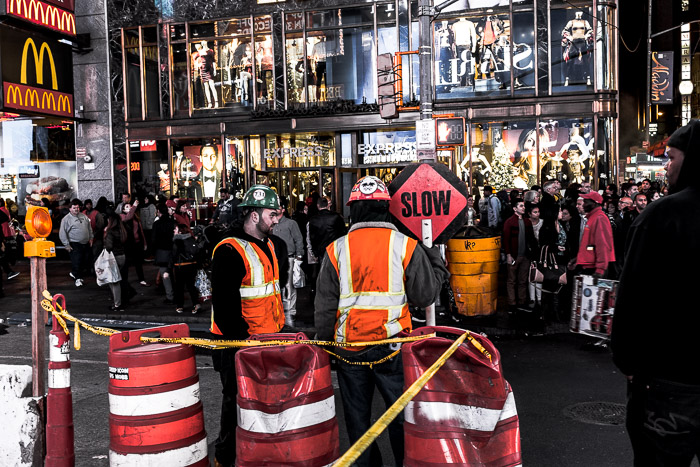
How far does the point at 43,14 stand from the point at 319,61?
1540cm

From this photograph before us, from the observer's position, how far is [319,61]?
23375mm

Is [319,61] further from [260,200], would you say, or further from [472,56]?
[260,200]

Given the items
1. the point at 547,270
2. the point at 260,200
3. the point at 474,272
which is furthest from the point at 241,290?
the point at 547,270

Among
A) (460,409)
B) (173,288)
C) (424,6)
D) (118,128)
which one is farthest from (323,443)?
(118,128)

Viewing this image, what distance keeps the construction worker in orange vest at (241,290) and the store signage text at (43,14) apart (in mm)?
4941

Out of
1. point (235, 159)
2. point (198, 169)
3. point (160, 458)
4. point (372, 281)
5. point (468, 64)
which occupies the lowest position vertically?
point (160, 458)

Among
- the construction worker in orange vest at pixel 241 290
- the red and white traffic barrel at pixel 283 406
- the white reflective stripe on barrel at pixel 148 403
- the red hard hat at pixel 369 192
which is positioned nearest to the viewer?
the red and white traffic barrel at pixel 283 406

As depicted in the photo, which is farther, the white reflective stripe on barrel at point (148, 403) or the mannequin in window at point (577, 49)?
the mannequin in window at point (577, 49)

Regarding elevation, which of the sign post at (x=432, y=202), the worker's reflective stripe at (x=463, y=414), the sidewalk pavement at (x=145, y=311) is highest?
the sign post at (x=432, y=202)

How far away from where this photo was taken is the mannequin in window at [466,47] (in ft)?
72.8

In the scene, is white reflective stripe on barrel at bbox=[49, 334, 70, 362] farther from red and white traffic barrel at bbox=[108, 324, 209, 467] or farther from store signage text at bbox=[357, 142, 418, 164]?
store signage text at bbox=[357, 142, 418, 164]

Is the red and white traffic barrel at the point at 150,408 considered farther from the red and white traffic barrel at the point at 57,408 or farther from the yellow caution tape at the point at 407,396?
the yellow caution tape at the point at 407,396

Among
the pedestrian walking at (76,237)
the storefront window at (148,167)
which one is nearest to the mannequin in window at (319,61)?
the storefront window at (148,167)

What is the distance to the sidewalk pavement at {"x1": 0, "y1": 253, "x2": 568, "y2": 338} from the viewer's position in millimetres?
10805
